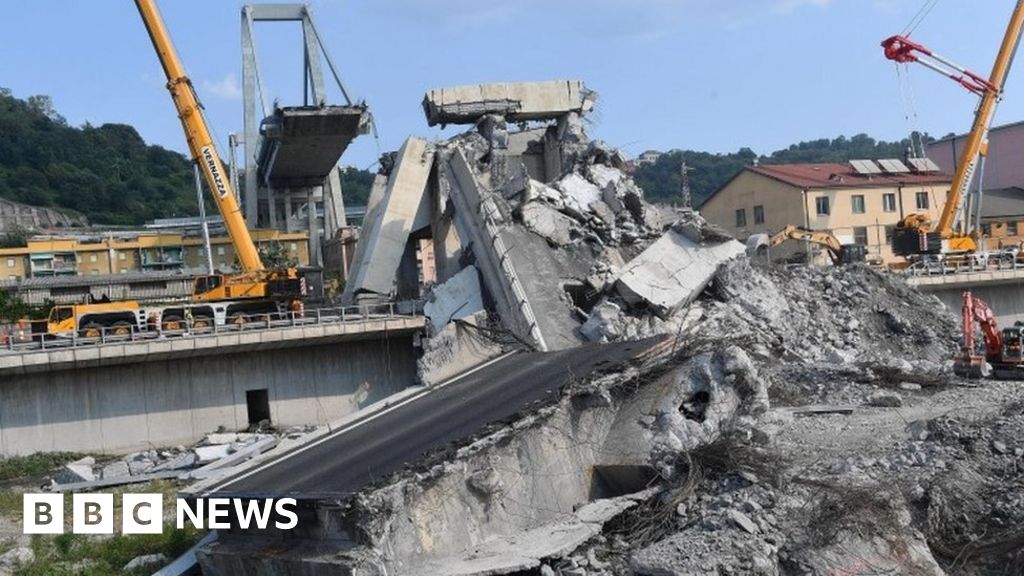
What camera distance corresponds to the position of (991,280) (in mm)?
42750

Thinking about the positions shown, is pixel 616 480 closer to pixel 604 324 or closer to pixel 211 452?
pixel 604 324

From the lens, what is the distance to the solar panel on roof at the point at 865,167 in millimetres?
53938

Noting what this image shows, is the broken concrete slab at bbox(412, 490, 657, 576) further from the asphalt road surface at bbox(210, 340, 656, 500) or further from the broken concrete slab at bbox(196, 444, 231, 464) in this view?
the broken concrete slab at bbox(196, 444, 231, 464)

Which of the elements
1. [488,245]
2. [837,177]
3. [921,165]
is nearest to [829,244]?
[837,177]

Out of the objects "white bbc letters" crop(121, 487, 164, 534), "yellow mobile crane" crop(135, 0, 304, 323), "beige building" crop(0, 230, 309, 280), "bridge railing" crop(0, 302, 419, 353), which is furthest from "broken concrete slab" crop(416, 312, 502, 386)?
"beige building" crop(0, 230, 309, 280)

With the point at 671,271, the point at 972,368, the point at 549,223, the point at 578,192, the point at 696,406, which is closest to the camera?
the point at 696,406

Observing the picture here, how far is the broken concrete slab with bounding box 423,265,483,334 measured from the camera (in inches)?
1201

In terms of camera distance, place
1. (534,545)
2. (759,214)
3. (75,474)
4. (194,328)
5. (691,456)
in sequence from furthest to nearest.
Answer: (759,214), (194,328), (75,474), (691,456), (534,545)

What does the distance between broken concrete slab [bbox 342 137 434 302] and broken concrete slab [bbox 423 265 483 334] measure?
12.5 feet

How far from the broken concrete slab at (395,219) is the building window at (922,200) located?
89.7 feet

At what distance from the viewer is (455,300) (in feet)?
102

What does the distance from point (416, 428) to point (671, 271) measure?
40.3 feet

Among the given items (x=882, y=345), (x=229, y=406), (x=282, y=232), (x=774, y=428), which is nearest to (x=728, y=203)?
(x=282, y=232)

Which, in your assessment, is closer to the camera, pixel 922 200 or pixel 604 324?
pixel 604 324
